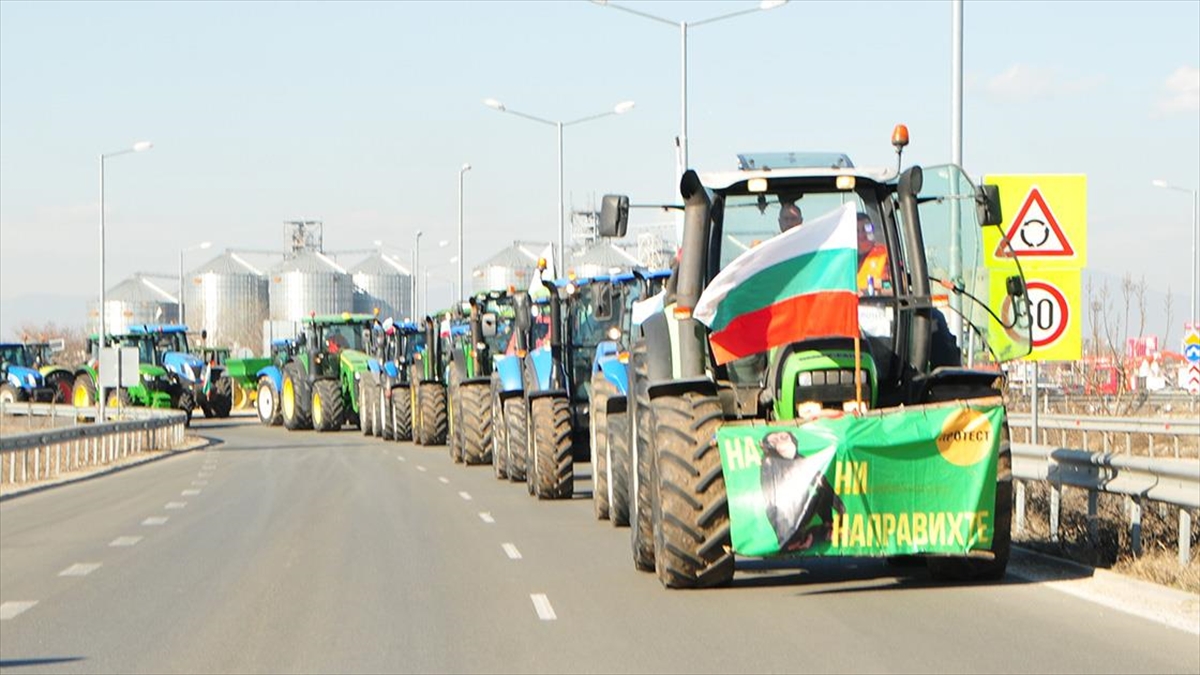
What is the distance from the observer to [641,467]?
45.5ft

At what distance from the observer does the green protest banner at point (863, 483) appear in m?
12.0

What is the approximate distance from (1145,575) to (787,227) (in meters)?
3.45

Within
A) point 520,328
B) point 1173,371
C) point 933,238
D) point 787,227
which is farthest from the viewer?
point 1173,371

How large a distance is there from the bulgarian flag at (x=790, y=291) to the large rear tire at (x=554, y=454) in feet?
34.9

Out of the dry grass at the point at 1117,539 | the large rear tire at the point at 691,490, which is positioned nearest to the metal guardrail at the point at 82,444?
the dry grass at the point at 1117,539

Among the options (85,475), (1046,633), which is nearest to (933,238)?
(1046,633)

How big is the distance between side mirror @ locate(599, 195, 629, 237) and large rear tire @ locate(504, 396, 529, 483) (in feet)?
40.8

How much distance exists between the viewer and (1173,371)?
2758 inches

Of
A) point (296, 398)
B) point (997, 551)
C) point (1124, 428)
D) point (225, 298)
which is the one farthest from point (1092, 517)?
point (225, 298)

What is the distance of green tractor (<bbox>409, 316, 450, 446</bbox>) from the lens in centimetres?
3819

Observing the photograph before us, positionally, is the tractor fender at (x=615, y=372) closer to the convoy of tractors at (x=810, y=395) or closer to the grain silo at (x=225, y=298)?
the convoy of tractors at (x=810, y=395)

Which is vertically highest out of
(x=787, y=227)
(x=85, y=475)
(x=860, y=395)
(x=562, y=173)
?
(x=562, y=173)

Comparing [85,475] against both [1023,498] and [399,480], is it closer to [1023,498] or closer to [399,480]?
[399,480]

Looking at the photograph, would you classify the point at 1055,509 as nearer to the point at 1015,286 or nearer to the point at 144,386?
the point at 1015,286
